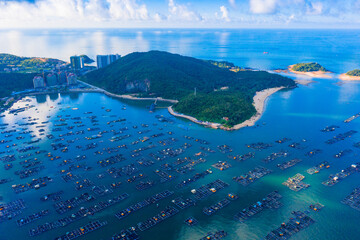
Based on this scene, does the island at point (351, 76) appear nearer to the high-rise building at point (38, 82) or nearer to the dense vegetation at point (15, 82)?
the high-rise building at point (38, 82)

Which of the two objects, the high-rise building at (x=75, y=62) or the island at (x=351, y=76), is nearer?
the island at (x=351, y=76)

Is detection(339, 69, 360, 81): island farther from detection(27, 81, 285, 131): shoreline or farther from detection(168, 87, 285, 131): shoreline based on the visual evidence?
detection(168, 87, 285, 131): shoreline

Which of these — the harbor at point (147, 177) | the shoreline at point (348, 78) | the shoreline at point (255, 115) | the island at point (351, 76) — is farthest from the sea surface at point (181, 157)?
the island at point (351, 76)

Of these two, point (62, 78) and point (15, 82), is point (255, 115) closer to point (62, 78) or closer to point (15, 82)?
point (62, 78)

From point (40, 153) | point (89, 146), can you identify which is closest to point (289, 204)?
point (89, 146)

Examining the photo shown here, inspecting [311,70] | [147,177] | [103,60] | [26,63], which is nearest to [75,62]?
[103,60]

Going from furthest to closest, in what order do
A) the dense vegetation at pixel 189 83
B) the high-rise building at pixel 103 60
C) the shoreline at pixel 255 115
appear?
the high-rise building at pixel 103 60, the dense vegetation at pixel 189 83, the shoreline at pixel 255 115

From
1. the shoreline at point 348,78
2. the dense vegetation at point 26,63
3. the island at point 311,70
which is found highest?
the dense vegetation at point 26,63
